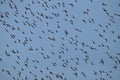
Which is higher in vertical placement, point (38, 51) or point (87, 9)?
point (87, 9)

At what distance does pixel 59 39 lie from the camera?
28.7 inches

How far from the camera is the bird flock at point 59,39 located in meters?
0.70

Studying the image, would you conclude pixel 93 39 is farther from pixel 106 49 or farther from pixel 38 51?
pixel 38 51

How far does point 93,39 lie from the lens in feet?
2.34

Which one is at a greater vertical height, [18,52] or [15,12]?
[15,12]

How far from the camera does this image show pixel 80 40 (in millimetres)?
721

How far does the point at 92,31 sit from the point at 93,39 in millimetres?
23

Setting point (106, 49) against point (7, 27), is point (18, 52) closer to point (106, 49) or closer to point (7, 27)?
point (7, 27)

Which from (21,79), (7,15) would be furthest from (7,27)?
(21,79)

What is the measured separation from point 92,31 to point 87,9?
0.06 m

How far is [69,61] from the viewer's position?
0.72 meters

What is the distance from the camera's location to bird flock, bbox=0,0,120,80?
0.70 m

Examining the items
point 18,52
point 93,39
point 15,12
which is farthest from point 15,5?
point 93,39

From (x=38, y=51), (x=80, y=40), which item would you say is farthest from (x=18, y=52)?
(x=80, y=40)
